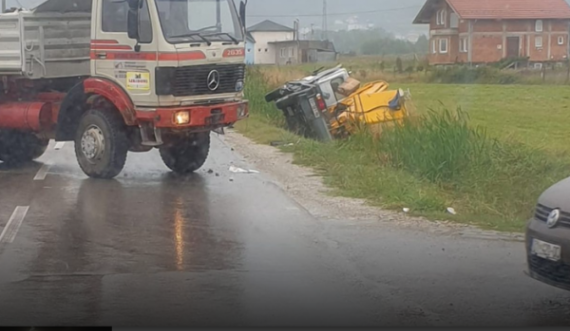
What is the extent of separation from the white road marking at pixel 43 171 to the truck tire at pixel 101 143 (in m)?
0.34

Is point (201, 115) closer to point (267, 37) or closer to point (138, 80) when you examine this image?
point (138, 80)

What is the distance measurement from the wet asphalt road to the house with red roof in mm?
1396

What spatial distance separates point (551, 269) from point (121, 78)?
5.27 metres

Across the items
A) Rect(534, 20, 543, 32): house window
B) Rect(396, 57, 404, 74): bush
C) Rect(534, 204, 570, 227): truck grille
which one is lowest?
Rect(534, 204, 570, 227): truck grille

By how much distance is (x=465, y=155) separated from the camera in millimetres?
8148

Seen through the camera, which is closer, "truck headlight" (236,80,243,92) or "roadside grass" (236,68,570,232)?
"roadside grass" (236,68,570,232)

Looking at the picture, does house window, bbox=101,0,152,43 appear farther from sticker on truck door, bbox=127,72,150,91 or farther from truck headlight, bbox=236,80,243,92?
truck headlight, bbox=236,80,243,92

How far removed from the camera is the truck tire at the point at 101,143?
1030cm

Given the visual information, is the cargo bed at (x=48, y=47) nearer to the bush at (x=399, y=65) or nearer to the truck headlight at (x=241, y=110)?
the truck headlight at (x=241, y=110)

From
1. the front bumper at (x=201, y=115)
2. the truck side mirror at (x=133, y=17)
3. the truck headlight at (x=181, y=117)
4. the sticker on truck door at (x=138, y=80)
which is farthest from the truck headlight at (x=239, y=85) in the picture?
the truck side mirror at (x=133, y=17)

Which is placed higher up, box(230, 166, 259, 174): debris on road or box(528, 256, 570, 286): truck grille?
box(230, 166, 259, 174): debris on road

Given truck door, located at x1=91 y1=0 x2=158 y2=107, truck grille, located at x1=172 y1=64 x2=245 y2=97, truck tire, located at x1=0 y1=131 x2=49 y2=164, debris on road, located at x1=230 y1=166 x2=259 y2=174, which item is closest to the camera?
truck door, located at x1=91 y1=0 x2=158 y2=107

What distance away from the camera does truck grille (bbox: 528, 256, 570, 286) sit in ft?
20.4

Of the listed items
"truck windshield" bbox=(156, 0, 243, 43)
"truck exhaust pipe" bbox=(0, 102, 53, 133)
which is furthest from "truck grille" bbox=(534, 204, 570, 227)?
"truck exhaust pipe" bbox=(0, 102, 53, 133)
